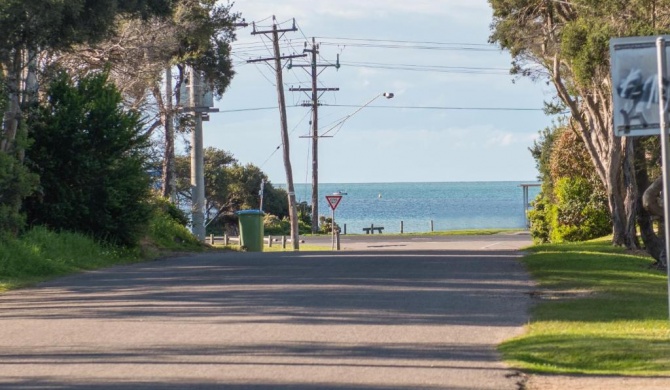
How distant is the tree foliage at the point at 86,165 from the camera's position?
23.5 m

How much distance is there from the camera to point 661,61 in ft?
30.9

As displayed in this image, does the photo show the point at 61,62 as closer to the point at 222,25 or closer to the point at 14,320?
the point at 222,25

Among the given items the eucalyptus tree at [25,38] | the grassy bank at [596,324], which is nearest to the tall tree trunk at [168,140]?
the eucalyptus tree at [25,38]

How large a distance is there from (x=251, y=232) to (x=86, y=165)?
1250 cm

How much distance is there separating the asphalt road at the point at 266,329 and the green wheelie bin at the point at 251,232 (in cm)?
1581

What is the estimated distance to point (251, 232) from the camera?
35531 mm

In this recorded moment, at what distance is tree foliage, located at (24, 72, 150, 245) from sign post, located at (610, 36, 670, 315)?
16.1 m

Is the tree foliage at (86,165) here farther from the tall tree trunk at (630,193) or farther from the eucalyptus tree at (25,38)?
the tall tree trunk at (630,193)

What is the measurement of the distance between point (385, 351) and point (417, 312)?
289cm

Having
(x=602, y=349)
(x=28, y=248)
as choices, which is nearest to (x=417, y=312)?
(x=602, y=349)

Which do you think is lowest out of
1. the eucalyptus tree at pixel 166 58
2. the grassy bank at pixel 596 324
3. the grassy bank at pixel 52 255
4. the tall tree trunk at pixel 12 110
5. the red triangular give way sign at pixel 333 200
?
the grassy bank at pixel 596 324

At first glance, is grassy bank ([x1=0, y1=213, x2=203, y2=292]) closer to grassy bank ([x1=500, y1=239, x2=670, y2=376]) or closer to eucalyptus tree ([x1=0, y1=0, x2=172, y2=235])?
eucalyptus tree ([x1=0, y1=0, x2=172, y2=235])

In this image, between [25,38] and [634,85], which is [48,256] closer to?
[25,38]

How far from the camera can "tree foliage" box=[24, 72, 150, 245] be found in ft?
77.1
